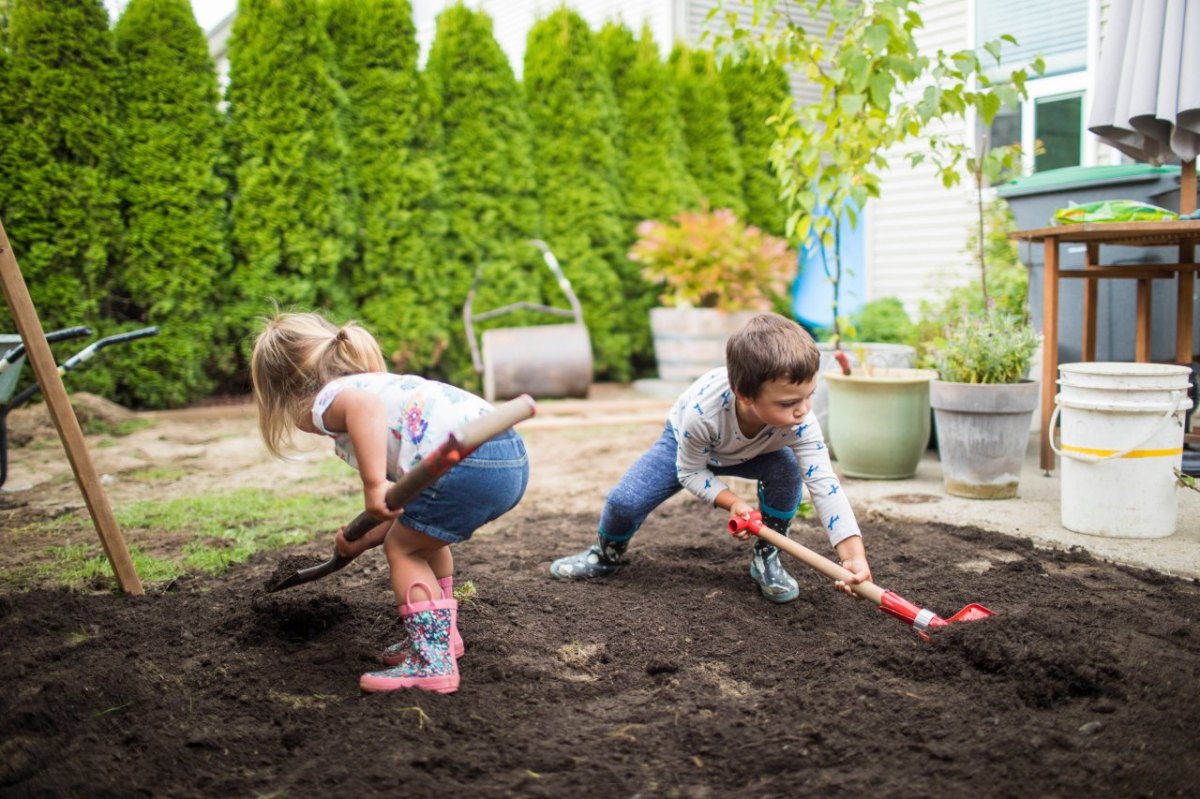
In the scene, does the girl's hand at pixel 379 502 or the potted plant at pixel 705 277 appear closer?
the girl's hand at pixel 379 502

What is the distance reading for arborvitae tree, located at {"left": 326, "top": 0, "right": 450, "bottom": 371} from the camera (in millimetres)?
7000

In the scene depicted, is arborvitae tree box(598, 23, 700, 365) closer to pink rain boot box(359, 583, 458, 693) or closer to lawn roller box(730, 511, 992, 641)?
→ lawn roller box(730, 511, 992, 641)

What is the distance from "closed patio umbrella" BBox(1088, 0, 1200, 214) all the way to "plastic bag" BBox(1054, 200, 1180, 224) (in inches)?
5.2

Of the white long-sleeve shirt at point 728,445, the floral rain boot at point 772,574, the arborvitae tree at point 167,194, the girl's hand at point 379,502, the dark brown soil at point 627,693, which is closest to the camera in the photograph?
the dark brown soil at point 627,693

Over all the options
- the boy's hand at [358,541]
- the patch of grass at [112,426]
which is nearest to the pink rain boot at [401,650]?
the boy's hand at [358,541]

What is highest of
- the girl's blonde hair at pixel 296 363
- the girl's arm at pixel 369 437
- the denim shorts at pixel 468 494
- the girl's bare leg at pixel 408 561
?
the girl's blonde hair at pixel 296 363

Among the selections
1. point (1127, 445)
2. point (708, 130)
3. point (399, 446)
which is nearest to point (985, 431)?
point (1127, 445)

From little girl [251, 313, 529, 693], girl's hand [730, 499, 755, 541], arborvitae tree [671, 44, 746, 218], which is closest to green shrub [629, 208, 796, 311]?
arborvitae tree [671, 44, 746, 218]

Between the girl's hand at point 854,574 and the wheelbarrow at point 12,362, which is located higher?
the wheelbarrow at point 12,362

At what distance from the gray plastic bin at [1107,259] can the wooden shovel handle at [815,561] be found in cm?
311

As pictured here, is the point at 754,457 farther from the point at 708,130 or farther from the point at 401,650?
the point at 708,130

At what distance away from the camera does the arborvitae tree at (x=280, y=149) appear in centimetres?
661

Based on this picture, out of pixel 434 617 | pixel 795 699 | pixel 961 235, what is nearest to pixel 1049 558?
pixel 795 699

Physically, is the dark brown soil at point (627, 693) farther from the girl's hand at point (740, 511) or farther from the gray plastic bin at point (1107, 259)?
the gray plastic bin at point (1107, 259)
